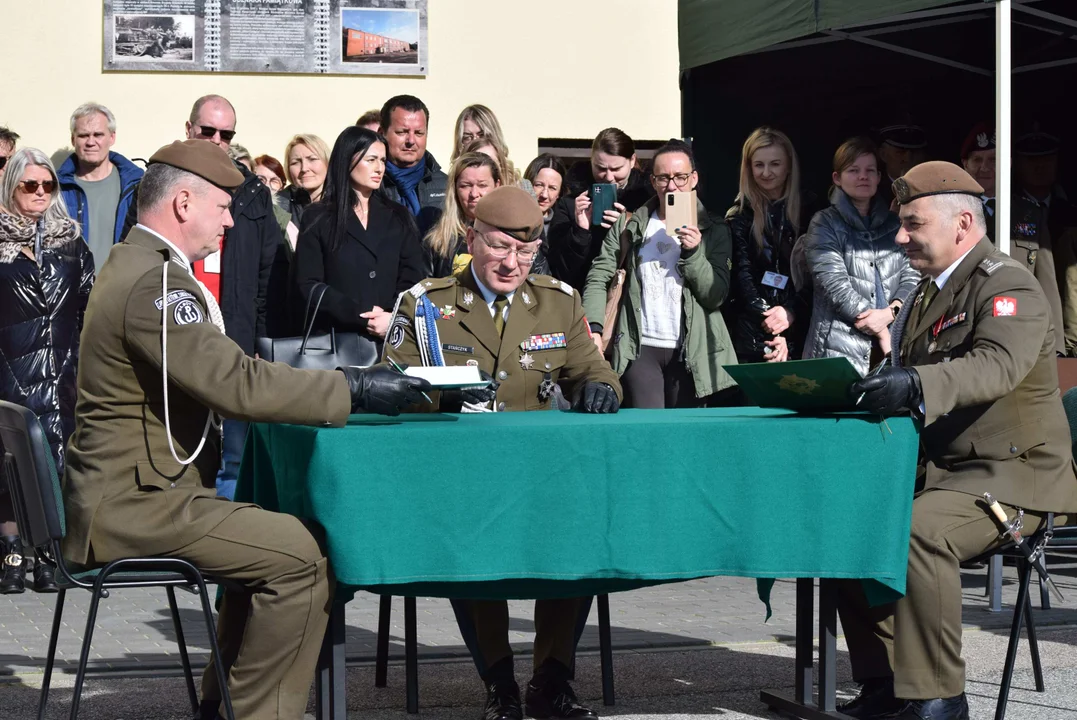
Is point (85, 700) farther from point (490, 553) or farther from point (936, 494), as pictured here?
point (936, 494)

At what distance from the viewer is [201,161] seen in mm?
4055

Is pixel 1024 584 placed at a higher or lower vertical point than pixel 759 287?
lower

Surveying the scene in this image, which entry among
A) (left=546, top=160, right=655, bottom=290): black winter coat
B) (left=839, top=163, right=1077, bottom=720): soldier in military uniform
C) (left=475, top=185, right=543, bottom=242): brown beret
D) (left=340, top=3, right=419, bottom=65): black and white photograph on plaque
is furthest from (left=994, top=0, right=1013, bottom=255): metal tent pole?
(left=340, top=3, right=419, bottom=65): black and white photograph on plaque

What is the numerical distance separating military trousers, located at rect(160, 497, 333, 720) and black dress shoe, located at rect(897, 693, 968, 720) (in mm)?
1746

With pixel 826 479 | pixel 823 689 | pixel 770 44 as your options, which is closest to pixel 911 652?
pixel 823 689

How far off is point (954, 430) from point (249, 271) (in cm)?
370

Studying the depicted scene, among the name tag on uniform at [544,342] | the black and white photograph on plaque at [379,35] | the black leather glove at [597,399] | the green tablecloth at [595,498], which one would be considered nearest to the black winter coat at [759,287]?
the name tag on uniform at [544,342]

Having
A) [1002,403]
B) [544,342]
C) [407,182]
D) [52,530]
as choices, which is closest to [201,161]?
[52,530]

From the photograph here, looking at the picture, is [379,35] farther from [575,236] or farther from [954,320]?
[954,320]

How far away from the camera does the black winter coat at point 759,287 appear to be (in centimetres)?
747

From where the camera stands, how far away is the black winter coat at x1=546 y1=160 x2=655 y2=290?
7.60 metres

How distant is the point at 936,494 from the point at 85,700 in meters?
2.79

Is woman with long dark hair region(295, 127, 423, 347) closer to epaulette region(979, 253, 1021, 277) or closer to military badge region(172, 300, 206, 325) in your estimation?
military badge region(172, 300, 206, 325)

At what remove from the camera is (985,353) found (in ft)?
14.5
